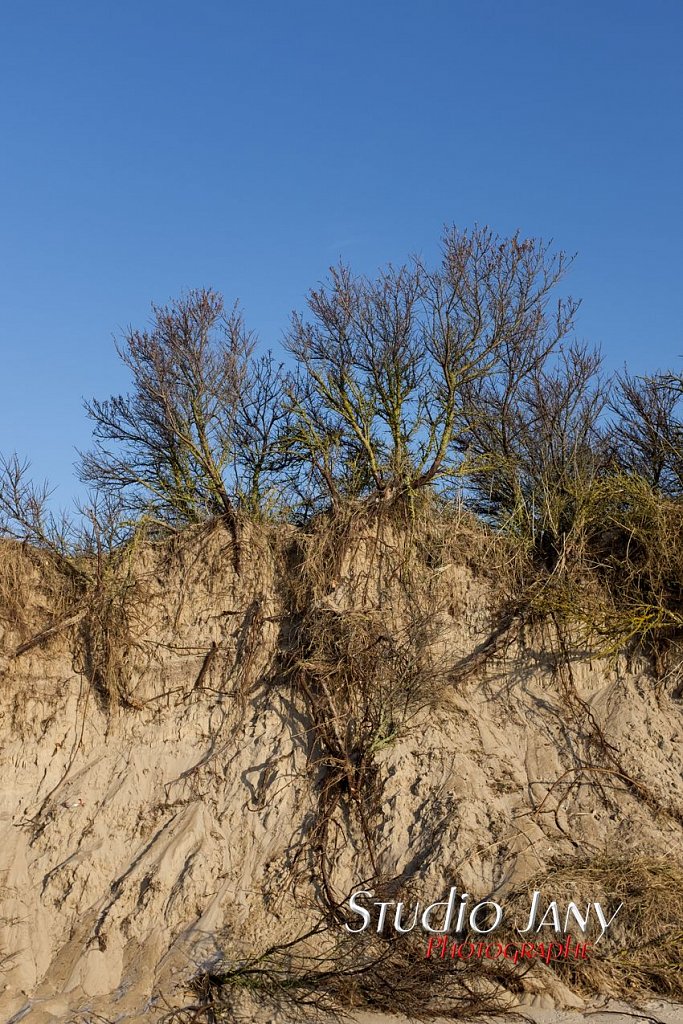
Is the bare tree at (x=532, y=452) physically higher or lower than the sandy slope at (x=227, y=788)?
higher

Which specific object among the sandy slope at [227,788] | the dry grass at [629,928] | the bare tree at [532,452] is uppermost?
the bare tree at [532,452]

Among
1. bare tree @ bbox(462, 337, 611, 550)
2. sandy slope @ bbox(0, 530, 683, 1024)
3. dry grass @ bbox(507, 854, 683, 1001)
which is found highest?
bare tree @ bbox(462, 337, 611, 550)

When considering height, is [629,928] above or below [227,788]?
below

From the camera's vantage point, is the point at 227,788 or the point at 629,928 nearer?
the point at 629,928

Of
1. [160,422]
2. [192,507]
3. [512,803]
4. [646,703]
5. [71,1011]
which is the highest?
[160,422]

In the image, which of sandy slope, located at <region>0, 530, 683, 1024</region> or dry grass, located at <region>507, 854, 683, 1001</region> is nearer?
dry grass, located at <region>507, 854, 683, 1001</region>

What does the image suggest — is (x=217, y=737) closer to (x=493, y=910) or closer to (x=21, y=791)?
(x=21, y=791)

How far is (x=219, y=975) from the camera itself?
9.16 metres

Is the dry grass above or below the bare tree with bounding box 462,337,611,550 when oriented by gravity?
below

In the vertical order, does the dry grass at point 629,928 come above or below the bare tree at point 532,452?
below

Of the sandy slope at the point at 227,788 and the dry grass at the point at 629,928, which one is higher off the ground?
the sandy slope at the point at 227,788

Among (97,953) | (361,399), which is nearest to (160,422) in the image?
(361,399)

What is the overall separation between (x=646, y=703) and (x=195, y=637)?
→ 603 centimetres

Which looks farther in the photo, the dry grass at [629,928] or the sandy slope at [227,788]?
the sandy slope at [227,788]
